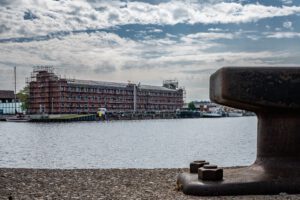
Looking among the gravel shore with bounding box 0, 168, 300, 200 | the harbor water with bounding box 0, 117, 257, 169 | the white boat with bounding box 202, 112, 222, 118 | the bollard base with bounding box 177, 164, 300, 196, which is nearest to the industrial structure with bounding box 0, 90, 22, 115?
→ the white boat with bounding box 202, 112, 222, 118

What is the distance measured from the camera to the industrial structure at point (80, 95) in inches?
4697

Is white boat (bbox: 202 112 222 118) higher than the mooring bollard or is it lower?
lower

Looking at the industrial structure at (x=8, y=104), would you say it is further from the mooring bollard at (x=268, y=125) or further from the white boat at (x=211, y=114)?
the mooring bollard at (x=268, y=125)

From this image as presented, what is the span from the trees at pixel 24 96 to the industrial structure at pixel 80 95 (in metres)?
2.72

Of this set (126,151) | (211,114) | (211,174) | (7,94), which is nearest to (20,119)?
(7,94)

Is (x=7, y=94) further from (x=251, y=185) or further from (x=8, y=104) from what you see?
(x=251, y=185)

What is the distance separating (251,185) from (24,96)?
424 ft

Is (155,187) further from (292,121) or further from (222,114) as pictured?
(222,114)

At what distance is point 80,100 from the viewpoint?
125 m

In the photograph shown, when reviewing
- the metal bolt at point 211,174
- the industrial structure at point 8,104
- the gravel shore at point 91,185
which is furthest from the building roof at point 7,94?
the metal bolt at point 211,174

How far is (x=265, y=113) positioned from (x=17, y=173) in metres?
5.11

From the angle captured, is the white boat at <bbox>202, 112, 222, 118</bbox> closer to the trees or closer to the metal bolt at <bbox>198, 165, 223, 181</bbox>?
the trees

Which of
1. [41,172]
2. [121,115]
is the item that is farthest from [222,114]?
[41,172]

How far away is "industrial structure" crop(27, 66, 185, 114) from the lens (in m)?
119
